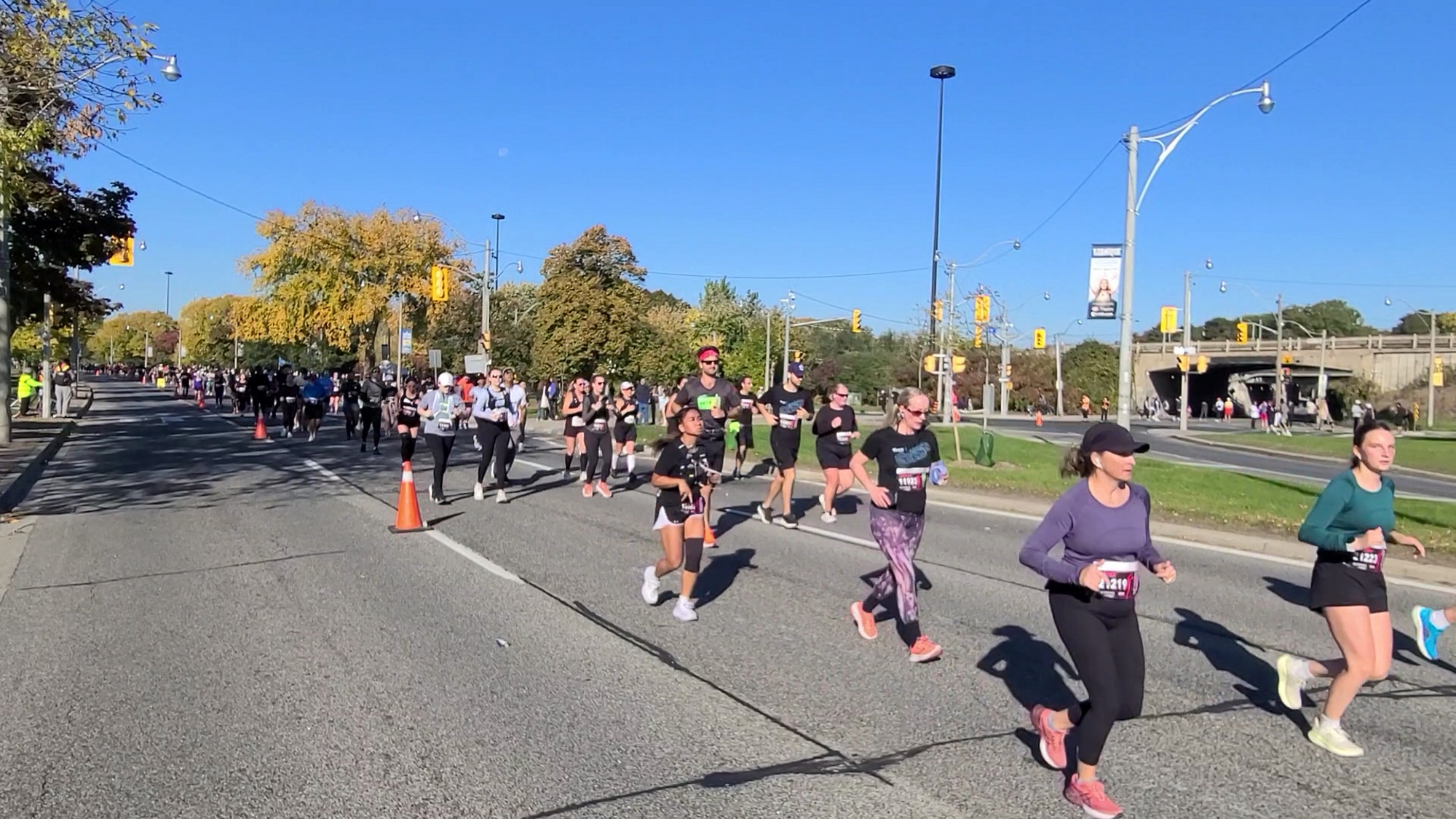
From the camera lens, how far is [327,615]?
7961 millimetres

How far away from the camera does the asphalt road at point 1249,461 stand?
961 inches

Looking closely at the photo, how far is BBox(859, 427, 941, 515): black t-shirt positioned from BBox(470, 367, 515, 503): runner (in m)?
8.42

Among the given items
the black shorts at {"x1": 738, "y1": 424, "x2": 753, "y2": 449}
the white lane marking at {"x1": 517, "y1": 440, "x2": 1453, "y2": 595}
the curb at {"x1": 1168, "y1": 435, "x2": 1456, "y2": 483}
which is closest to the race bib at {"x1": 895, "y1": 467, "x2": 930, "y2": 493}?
the white lane marking at {"x1": 517, "y1": 440, "x2": 1453, "y2": 595}

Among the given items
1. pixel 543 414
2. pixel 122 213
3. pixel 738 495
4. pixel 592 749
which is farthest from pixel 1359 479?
pixel 543 414

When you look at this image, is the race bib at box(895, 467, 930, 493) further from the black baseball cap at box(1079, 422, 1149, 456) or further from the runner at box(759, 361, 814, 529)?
the runner at box(759, 361, 814, 529)

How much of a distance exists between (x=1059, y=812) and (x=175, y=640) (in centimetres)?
557

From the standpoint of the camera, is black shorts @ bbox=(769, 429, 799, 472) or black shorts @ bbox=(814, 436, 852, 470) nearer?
black shorts @ bbox=(814, 436, 852, 470)

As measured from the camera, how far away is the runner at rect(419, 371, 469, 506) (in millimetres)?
14125

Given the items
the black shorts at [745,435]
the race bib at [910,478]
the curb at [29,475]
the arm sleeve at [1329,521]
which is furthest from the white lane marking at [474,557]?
the black shorts at [745,435]

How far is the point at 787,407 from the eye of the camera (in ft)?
43.7

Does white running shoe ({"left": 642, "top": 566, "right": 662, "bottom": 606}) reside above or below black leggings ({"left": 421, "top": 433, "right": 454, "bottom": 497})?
below

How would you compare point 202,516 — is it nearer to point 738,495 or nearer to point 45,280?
point 738,495

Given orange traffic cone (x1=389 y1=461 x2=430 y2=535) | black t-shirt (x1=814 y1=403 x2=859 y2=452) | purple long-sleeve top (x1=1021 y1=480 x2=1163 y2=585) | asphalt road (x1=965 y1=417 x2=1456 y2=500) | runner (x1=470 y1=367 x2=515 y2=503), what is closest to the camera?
purple long-sleeve top (x1=1021 y1=480 x2=1163 y2=585)

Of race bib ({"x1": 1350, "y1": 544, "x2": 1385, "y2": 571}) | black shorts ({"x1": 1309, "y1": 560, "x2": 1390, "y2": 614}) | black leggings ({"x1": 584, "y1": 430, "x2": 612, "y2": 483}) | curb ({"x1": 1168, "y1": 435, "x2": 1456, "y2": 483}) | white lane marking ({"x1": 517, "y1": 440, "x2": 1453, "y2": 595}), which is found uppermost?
race bib ({"x1": 1350, "y1": 544, "x2": 1385, "y2": 571})
